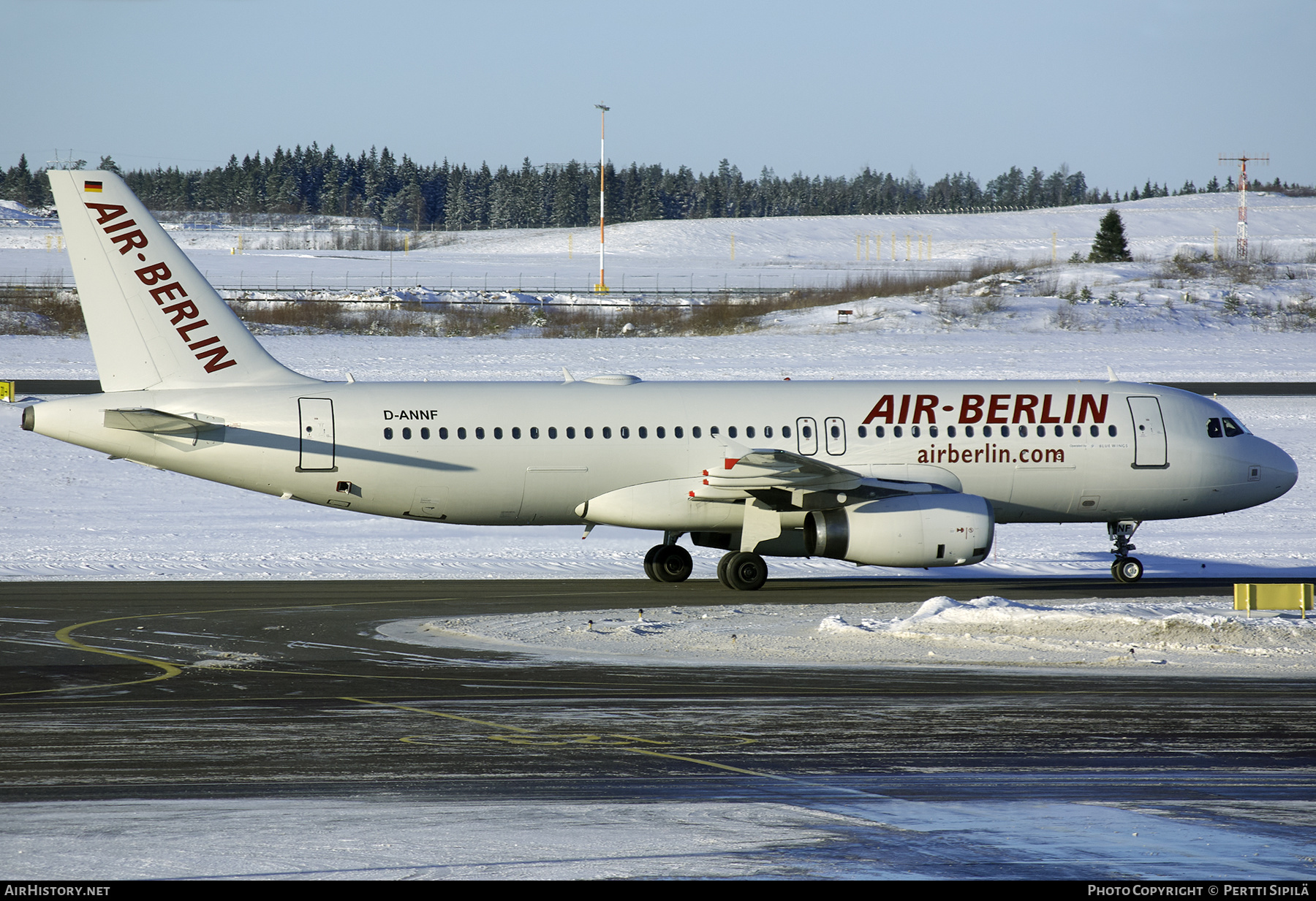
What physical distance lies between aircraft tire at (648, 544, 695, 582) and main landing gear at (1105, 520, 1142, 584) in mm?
8233

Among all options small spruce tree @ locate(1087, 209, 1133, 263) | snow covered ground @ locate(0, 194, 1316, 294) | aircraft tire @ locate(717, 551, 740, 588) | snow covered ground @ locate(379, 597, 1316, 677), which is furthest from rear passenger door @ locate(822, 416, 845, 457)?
small spruce tree @ locate(1087, 209, 1133, 263)

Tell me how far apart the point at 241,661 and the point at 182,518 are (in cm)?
1783

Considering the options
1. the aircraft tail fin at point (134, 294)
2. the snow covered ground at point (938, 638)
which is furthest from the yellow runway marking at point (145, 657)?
the aircraft tail fin at point (134, 294)

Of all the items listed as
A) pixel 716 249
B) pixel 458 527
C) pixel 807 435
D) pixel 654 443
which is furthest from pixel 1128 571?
pixel 716 249

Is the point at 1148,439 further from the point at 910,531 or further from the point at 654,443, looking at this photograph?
the point at 654,443

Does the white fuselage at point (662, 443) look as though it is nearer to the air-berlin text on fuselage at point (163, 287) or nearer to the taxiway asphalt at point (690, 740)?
the air-berlin text on fuselage at point (163, 287)

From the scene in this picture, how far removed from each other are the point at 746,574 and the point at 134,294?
39.7 ft

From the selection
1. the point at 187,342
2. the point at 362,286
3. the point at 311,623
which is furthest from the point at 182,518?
the point at 362,286

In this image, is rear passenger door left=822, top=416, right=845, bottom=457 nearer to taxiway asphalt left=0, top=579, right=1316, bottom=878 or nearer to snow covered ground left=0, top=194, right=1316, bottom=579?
snow covered ground left=0, top=194, right=1316, bottom=579

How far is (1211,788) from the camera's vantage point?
1106cm

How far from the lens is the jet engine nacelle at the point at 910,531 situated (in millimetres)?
24891

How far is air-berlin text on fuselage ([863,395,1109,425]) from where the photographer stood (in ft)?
89.5

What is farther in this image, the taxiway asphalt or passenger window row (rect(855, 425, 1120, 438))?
passenger window row (rect(855, 425, 1120, 438))

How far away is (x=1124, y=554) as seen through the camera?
27812 millimetres
